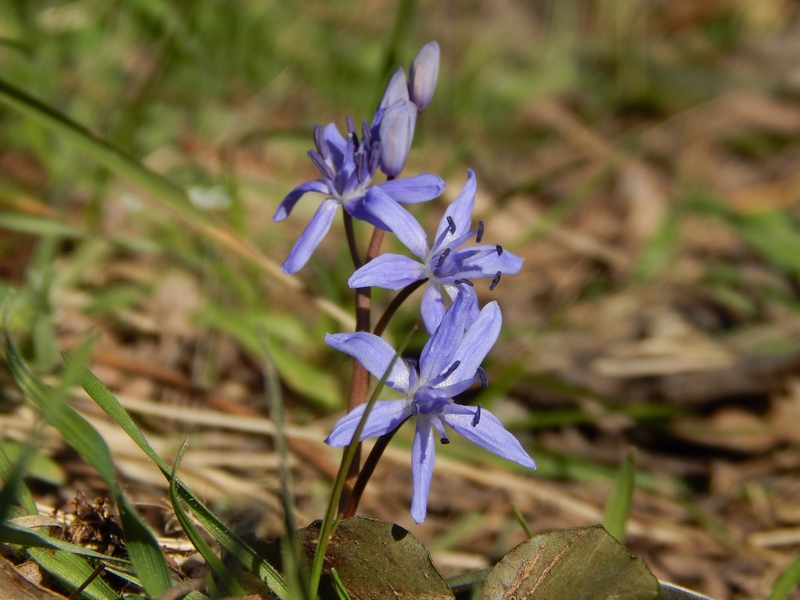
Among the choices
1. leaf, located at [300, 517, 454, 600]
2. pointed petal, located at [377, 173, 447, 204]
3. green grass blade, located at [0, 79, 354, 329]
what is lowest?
leaf, located at [300, 517, 454, 600]

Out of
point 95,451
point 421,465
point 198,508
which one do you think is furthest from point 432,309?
point 95,451

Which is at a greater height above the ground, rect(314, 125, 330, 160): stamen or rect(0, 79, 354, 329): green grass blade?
rect(0, 79, 354, 329): green grass blade

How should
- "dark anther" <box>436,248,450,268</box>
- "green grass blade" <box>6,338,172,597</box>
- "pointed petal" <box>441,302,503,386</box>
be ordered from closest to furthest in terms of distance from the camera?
"green grass blade" <box>6,338,172,597</box> < "pointed petal" <box>441,302,503,386</box> < "dark anther" <box>436,248,450,268</box>

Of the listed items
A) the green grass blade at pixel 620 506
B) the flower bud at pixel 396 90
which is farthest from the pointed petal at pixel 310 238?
the green grass blade at pixel 620 506

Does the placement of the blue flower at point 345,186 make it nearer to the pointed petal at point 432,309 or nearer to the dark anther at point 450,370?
the pointed petal at point 432,309

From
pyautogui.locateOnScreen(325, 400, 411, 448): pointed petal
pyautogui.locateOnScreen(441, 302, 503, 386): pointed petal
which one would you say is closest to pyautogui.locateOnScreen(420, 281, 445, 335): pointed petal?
pyautogui.locateOnScreen(441, 302, 503, 386): pointed petal

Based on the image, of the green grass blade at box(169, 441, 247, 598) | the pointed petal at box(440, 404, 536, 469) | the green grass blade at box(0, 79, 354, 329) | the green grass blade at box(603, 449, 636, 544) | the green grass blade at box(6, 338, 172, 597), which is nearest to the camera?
the green grass blade at box(6, 338, 172, 597)

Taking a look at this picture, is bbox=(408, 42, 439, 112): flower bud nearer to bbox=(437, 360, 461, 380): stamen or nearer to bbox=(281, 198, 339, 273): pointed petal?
bbox=(281, 198, 339, 273): pointed petal

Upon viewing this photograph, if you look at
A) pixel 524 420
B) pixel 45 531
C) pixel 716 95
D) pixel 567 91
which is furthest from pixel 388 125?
pixel 716 95
